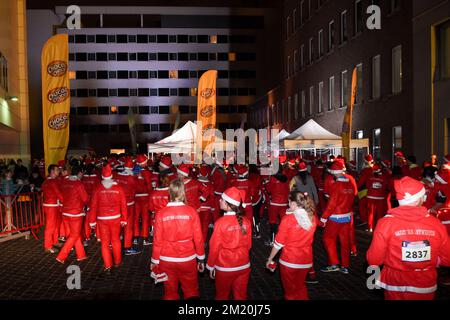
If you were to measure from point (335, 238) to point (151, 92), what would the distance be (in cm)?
6632

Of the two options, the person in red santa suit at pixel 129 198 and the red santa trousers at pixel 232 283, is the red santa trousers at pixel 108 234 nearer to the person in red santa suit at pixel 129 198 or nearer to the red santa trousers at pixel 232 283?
the person in red santa suit at pixel 129 198

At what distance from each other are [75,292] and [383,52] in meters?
20.7

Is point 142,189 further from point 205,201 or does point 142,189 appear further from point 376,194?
point 376,194

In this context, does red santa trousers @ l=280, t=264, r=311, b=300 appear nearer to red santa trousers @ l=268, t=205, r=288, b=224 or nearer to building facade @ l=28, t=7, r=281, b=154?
red santa trousers @ l=268, t=205, r=288, b=224

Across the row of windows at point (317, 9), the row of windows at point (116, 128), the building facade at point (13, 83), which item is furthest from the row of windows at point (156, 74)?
the building facade at point (13, 83)

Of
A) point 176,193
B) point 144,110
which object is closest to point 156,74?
point 144,110

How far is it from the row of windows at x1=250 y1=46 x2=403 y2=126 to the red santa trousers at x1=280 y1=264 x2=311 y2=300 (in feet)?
60.3

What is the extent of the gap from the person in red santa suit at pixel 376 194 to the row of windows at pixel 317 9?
40.9 feet

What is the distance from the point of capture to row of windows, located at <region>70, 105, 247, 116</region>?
7112 cm

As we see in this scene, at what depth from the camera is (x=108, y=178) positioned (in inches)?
341

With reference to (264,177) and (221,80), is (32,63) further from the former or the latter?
(264,177)

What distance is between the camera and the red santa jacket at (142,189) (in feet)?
38.2

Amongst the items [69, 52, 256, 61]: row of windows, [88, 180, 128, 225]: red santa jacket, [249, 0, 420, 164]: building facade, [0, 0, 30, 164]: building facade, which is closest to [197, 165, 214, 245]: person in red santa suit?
[88, 180, 128, 225]: red santa jacket

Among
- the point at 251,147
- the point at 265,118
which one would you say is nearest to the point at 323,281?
the point at 251,147
